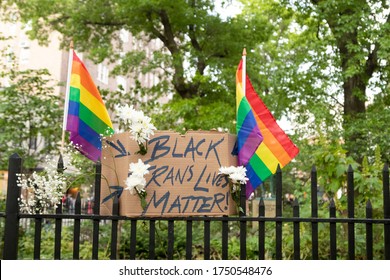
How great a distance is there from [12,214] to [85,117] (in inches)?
38.0

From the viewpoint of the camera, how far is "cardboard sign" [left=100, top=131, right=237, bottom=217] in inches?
147

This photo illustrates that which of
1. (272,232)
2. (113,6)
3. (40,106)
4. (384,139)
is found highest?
(113,6)

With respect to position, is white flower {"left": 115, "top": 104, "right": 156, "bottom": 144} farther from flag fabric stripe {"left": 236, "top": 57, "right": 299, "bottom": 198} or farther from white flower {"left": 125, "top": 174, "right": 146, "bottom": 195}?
flag fabric stripe {"left": 236, "top": 57, "right": 299, "bottom": 198}

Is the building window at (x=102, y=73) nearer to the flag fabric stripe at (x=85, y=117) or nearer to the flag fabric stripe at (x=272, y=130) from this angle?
the flag fabric stripe at (x=85, y=117)

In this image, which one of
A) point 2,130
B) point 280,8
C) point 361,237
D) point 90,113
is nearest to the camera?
point 90,113

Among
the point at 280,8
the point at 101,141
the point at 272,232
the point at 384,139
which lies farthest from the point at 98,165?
the point at 280,8

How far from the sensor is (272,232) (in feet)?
31.8

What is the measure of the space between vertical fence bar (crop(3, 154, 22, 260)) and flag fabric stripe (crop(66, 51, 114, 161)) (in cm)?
53

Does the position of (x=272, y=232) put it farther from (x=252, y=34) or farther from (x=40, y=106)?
(x=252, y=34)

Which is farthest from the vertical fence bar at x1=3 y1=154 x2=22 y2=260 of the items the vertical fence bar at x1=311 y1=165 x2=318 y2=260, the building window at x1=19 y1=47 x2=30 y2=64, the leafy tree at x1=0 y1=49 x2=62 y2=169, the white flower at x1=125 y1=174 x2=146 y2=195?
the building window at x1=19 y1=47 x2=30 y2=64

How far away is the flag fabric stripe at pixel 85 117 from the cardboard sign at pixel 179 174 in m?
0.41

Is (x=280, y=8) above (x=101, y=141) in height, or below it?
above
